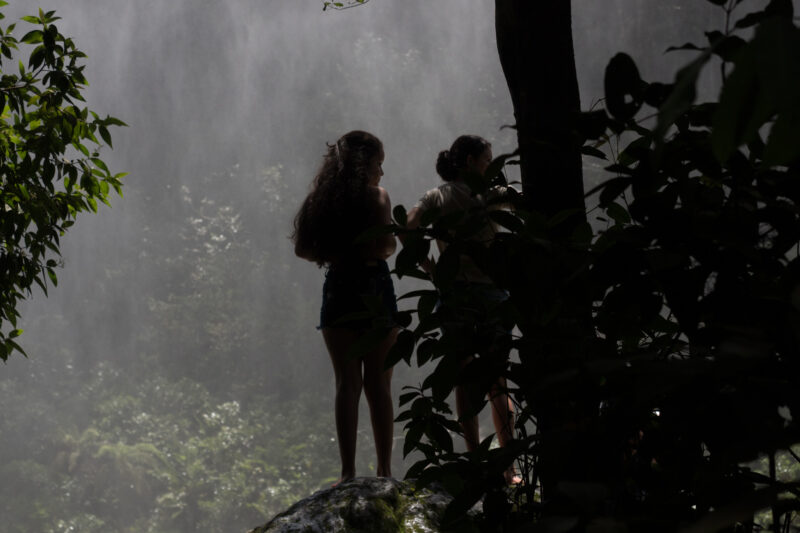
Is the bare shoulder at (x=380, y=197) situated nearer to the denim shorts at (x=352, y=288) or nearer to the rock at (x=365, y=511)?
the denim shorts at (x=352, y=288)

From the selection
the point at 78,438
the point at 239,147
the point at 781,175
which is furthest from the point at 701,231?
the point at 239,147

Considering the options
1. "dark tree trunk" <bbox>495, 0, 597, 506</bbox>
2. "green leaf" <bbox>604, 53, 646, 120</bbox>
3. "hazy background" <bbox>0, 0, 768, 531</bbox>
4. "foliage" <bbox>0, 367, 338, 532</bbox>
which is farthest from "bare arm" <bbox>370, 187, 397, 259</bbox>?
"hazy background" <bbox>0, 0, 768, 531</bbox>

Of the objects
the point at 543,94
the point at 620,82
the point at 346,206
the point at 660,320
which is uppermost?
the point at 346,206

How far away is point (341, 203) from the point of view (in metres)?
2.27

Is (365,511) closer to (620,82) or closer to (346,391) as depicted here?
(346,391)

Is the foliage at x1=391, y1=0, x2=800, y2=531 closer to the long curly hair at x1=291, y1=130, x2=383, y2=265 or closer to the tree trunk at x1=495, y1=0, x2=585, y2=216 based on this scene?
the tree trunk at x1=495, y1=0, x2=585, y2=216

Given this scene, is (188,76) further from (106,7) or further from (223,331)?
(223,331)

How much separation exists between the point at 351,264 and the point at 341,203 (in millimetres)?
212

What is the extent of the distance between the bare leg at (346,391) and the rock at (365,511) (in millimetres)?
553

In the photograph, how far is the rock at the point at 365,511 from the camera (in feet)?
5.02

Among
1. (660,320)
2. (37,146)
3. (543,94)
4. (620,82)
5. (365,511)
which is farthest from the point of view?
(37,146)

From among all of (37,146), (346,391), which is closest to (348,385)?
(346,391)

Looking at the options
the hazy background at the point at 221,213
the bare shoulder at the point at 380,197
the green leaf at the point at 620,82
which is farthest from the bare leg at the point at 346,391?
the hazy background at the point at 221,213

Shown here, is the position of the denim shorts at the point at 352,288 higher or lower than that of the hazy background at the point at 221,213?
lower
